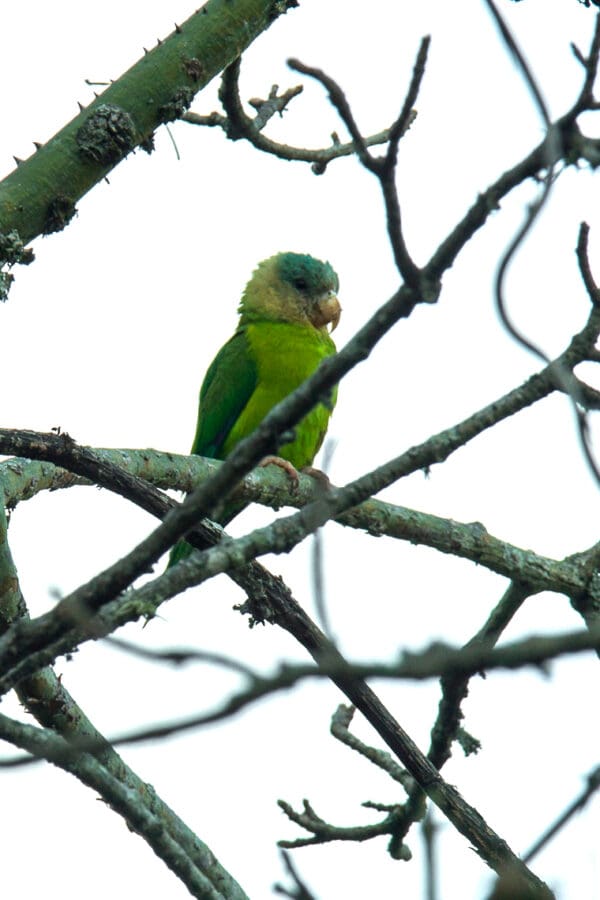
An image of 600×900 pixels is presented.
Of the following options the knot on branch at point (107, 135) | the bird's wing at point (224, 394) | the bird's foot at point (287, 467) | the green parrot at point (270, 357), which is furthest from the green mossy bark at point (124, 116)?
the bird's wing at point (224, 394)

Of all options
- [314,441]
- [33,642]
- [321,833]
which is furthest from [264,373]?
[33,642]

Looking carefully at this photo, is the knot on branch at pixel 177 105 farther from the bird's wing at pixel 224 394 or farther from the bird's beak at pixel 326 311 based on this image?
the bird's beak at pixel 326 311

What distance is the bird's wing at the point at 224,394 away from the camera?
714 centimetres

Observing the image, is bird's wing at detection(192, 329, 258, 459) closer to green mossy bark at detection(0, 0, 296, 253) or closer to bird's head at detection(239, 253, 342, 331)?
bird's head at detection(239, 253, 342, 331)

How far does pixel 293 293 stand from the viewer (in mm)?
7688

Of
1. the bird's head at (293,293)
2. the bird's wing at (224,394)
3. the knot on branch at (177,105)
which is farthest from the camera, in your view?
the bird's head at (293,293)

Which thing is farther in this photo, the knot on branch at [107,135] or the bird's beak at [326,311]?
the bird's beak at [326,311]

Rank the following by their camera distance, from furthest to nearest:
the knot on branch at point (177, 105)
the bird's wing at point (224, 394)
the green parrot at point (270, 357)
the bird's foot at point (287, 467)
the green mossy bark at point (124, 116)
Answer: the bird's wing at point (224, 394), the green parrot at point (270, 357), the bird's foot at point (287, 467), the knot on branch at point (177, 105), the green mossy bark at point (124, 116)

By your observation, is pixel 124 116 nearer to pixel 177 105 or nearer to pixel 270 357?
pixel 177 105

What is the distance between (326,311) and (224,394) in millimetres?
834

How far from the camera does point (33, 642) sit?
2277 mm

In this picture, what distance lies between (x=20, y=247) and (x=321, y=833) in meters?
2.16

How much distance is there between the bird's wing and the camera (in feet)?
23.4

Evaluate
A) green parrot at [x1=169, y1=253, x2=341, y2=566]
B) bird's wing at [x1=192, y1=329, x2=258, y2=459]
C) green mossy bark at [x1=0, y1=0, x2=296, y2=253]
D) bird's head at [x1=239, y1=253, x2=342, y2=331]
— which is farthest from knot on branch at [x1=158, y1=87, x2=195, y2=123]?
bird's head at [x1=239, y1=253, x2=342, y2=331]
